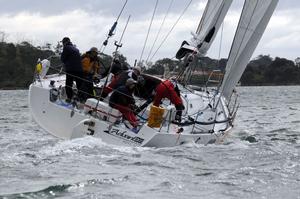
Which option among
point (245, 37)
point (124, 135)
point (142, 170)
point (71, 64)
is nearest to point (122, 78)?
point (71, 64)

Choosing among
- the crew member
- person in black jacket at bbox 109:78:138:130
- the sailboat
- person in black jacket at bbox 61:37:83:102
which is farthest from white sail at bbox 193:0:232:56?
person in black jacket at bbox 109:78:138:130

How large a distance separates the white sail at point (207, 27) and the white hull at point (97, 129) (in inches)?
76.7

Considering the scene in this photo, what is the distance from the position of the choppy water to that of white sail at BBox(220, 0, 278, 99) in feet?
7.98

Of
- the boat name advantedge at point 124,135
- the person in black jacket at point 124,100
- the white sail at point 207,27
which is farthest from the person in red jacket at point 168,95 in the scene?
the white sail at point 207,27

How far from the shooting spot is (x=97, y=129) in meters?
9.73

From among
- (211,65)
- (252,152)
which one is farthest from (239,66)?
(252,152)

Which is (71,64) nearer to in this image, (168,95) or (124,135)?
(168,95)

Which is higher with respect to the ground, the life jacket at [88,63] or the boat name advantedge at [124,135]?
the life jacket at [88,63]

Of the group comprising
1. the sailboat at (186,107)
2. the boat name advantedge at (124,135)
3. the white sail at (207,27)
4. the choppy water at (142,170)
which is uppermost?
the white sail at (207,27)

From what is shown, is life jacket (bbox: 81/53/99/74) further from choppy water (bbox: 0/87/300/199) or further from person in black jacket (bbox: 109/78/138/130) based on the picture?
person in black jacket (bbox: 109/78/138/130)

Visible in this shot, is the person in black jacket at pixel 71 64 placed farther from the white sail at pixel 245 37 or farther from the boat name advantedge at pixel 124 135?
the white sail at pixel 245 37

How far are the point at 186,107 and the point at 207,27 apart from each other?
2.32m

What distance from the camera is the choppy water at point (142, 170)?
6.71 metres

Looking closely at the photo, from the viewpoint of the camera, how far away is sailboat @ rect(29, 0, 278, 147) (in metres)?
9.71
